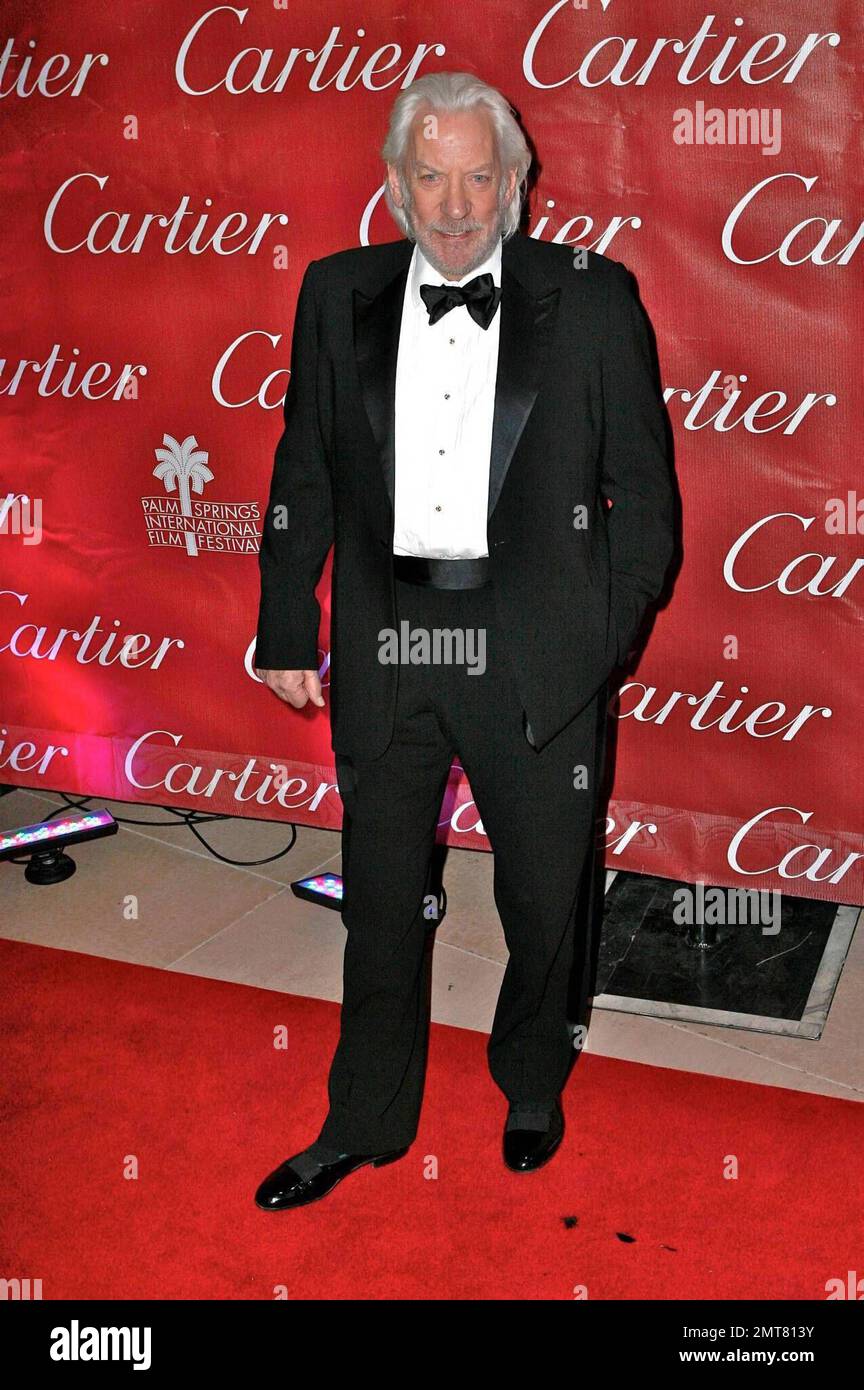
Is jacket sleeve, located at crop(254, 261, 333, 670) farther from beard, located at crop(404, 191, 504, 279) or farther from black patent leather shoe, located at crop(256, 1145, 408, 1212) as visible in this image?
black patent leather shoe, located at crop(256, 1145, 408, 1212)

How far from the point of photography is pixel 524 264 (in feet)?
7.25

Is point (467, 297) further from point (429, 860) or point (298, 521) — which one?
point (429, 860)

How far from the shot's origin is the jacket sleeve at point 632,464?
7.18ft

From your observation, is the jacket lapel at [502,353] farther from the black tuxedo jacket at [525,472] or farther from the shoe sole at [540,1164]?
the shoe sole at [540,1164]

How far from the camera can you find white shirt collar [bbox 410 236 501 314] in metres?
2.18

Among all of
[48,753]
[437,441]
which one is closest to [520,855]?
[437,441]

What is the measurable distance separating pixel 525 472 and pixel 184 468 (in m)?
1.51

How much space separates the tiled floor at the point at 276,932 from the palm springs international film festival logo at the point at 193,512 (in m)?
0.79

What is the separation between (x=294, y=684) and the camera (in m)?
2.38

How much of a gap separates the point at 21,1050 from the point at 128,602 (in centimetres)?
115

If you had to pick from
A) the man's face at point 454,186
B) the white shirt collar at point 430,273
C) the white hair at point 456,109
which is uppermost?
the white hair at point 456,109

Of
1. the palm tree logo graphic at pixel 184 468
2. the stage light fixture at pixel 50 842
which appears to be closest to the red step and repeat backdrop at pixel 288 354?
the palm tree logo graphic at pixel 184 468

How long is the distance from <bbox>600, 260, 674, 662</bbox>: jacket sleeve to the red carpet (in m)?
0.93

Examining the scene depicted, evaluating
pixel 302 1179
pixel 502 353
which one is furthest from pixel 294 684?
pixel 302 1179
